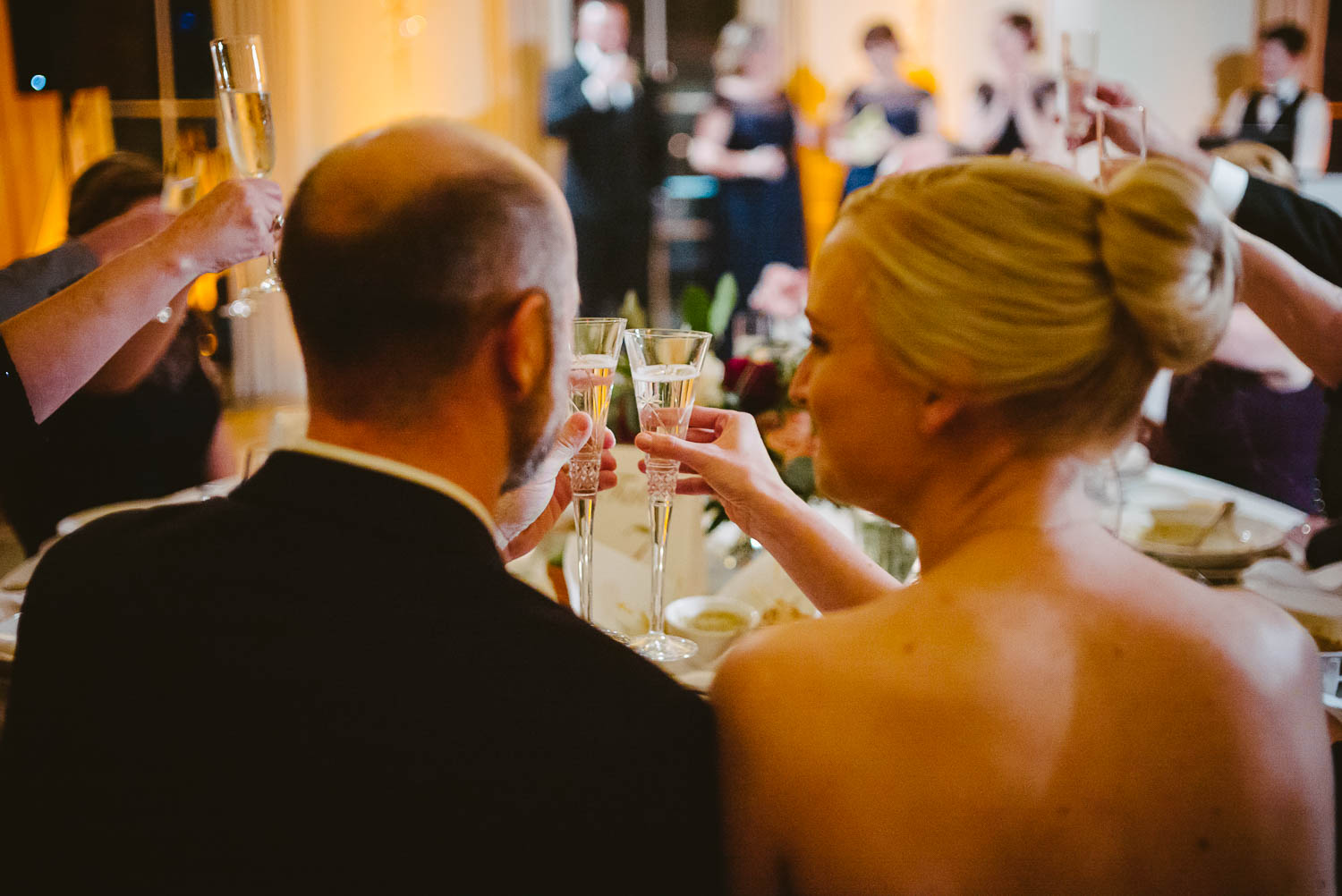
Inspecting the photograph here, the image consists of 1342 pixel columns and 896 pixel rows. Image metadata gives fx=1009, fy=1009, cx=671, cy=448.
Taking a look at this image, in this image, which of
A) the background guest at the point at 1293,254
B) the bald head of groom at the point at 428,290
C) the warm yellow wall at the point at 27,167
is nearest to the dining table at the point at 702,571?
the background guest at the point at 1293,254

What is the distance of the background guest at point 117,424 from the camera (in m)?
2.62

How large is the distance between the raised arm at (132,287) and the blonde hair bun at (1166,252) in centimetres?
120

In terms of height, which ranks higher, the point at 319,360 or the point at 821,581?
the point at 319,360

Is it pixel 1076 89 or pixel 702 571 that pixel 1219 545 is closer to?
pixel 1076 89

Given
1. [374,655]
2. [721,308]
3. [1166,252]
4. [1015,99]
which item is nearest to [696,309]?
[721,308]

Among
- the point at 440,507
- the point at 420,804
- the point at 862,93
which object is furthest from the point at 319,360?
the point at 862,93

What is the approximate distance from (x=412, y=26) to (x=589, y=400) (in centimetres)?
721

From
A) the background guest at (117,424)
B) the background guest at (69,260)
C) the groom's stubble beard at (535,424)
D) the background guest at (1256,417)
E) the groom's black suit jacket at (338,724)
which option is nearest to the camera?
the groom's black suit jacket at (338,724)

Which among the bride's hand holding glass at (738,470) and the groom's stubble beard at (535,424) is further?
the bride's hand holding glass at (738,470)

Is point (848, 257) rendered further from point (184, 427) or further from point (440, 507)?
point (184, 427)

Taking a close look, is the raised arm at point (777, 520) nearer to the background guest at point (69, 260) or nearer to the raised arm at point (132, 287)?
the raised arm at point (132, 287)

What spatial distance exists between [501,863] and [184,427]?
2.53 m

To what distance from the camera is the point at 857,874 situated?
77 centimetres

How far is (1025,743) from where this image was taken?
785 millimetres
